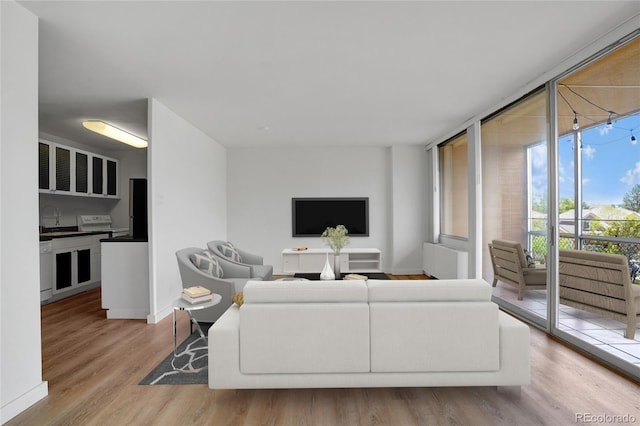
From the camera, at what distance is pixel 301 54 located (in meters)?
2.90

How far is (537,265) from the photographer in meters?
3.70

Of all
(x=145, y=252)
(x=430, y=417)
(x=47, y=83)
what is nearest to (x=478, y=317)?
(x=430, y=417)

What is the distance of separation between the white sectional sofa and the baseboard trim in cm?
120

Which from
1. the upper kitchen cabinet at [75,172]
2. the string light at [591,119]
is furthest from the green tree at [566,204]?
the upper kitchen cabinet at [75,172]

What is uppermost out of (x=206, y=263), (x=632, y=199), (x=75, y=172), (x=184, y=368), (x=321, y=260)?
(x=75, y=172)

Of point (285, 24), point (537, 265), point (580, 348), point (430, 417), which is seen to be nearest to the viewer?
point (430, 417)

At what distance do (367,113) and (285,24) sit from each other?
2413mm

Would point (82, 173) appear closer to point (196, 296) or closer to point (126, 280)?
point (126, 280)

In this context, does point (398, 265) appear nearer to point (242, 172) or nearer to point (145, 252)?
point (242, 172)

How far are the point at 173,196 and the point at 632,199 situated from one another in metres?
4.81

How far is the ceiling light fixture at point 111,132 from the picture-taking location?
16.0 feet

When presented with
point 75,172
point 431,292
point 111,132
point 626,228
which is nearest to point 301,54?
point 431,292

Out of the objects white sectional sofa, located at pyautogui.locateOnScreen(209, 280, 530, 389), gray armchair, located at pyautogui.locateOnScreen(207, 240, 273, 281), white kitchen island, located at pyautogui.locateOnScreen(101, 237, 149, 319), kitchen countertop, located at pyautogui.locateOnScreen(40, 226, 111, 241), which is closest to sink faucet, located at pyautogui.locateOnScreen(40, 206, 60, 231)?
kitchen countertop, located at pyautogui.locateOnScreen(40, 226, 111, 241)

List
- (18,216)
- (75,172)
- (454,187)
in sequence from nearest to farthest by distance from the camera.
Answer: (18,216) < (75,172) < (454,187)
